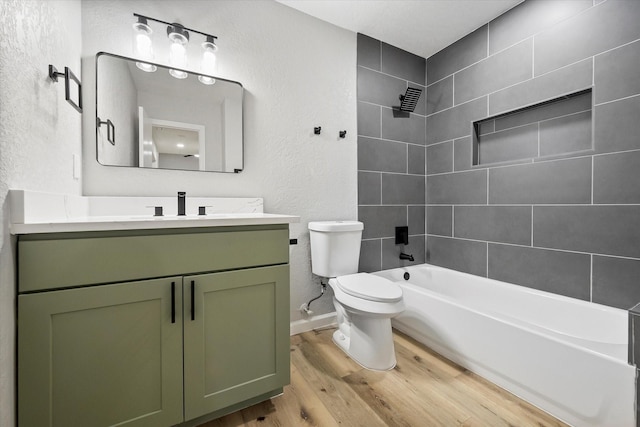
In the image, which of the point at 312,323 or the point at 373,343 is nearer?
the point at 373,343

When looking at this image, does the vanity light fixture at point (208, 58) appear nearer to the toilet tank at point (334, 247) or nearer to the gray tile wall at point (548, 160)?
the toilet tank at point (334, 247)

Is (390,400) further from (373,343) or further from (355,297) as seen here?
(355,297)

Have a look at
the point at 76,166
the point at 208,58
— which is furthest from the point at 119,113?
the point at 208,58

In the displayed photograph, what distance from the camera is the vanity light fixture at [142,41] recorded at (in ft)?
5.01

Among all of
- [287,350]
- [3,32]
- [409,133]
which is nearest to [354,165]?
[409,133]

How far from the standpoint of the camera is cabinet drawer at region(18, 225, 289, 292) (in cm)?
89

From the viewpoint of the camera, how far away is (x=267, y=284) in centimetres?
128

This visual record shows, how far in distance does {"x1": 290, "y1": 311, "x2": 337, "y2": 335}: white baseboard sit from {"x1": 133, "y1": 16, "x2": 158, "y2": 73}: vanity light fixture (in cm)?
194

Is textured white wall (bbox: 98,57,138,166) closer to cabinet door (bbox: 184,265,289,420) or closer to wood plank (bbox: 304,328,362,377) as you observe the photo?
cabinet door (bbox: 184,265,289,420)

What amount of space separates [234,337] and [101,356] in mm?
461

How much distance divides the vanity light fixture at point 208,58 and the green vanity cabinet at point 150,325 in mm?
1116

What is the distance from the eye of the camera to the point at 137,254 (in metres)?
1.03

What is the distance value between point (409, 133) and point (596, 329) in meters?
1.88

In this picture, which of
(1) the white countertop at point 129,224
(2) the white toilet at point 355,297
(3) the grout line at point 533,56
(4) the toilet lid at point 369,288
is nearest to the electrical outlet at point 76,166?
(1) the white countertop at point 129,224
